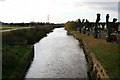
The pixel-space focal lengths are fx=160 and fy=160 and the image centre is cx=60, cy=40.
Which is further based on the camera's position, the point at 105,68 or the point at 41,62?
the point at 41,62

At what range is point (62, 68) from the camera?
1997 centimetres

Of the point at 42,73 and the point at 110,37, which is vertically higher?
the point at 110,37

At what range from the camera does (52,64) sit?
2208 centimetres

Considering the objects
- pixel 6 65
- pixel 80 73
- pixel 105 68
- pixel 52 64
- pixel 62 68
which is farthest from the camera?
pixel 52 64

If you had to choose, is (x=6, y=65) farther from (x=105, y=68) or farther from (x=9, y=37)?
(x=9, y=37)

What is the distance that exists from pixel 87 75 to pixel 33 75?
5959 millimetres

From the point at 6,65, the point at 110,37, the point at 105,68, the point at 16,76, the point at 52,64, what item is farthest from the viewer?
the point at 110,37

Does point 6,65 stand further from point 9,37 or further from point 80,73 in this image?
point 9,37

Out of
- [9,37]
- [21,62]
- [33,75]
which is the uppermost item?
[9,37]

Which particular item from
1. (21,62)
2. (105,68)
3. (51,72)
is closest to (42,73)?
(51,72)

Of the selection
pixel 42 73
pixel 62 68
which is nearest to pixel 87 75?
pixel 62 68

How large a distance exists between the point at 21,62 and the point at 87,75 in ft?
24.9

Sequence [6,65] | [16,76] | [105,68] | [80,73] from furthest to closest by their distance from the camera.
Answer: [80,73]
[6,65]
[16,76]
[105,68]

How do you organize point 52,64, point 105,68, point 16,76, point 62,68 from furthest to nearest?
point 52,64, point 62,68, point 16,76, point 105,68
